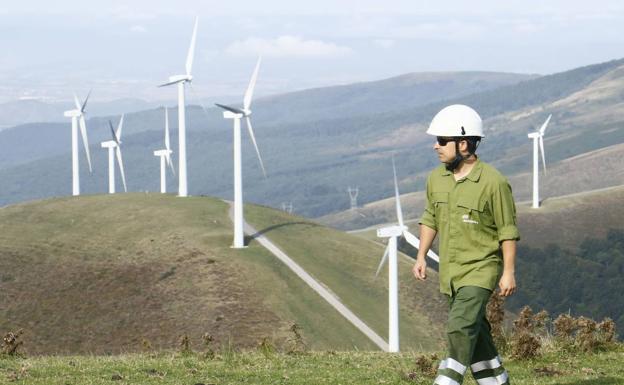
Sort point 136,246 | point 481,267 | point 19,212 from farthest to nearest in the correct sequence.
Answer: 1. point 19,212
2. point 136,246
3. point 481,267

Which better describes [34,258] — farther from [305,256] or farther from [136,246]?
[305,256]

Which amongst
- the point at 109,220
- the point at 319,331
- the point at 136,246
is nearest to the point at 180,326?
the point at 319,331

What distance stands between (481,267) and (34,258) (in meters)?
98.0

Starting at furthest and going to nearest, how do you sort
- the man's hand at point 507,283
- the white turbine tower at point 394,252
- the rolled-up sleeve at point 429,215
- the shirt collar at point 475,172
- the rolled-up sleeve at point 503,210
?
1. the white turbine tower at point 394,252
2. the rolled-up sleeve at point 429,215
3. the shirt collar at point 475,172
4. the rolled-up sleeve at point 503,210
5. the man's hand at point 507,283

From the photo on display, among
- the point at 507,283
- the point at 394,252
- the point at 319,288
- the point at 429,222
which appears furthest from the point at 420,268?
the point at 319,288

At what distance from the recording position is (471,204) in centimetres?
1739

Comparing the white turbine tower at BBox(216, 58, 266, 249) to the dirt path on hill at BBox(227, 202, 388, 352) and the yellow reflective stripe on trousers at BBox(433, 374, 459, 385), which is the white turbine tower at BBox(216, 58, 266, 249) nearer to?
the dirt path on hill at BBox(227, 202, 388, 352)

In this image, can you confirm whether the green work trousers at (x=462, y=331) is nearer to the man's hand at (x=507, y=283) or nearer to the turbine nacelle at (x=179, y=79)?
the man's hand at (x=507, y=283)

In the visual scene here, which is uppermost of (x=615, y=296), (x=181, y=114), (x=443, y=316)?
(x=181, y=114)

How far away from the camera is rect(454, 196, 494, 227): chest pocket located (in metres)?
17.3

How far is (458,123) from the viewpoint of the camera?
17.4 meters

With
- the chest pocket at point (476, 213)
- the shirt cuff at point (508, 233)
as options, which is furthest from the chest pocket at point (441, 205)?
the shirt cuff at point (508, 233)

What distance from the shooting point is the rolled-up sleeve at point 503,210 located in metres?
17.2

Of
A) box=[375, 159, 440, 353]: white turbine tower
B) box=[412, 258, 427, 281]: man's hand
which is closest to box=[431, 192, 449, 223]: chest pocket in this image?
box=[412, 258, 427, 281]: man's hand
